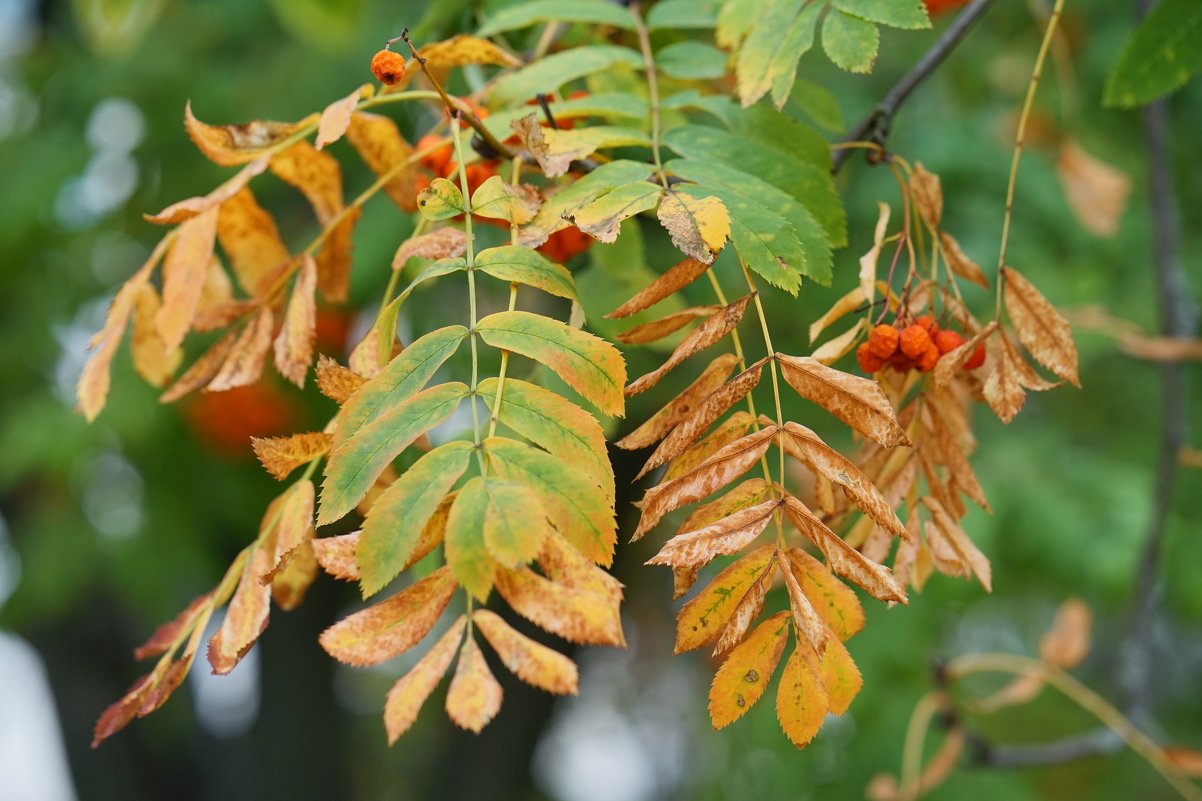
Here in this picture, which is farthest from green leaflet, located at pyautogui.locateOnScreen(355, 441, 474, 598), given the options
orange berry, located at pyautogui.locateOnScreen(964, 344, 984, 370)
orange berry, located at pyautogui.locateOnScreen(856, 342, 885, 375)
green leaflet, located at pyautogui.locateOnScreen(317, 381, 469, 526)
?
orange berry, located at pyautogui.locateOnScreen(964, 344, 984, 370)

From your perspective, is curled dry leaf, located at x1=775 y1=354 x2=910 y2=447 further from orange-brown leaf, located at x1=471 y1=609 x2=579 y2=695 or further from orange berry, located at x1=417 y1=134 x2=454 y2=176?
orange berry, located at x1=417 y1=134 x2=454 y2=176

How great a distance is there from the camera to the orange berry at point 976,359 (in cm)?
105

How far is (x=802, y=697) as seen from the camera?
805 mm

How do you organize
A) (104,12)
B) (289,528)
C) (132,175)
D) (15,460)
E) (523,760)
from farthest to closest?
(523,760) → (132,175) → (15,460) → (104,12) → (289,528)

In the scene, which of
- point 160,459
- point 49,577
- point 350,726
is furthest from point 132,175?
point 350,726

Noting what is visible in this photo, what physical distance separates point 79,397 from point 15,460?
2385mm

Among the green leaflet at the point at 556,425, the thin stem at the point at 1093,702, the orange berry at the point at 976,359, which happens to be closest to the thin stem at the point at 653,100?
the green leaflet at the point at 556,425

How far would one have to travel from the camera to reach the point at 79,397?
1.18 m

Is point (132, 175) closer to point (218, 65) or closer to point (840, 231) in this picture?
point (218, 65)

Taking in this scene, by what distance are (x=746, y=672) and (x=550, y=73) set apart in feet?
2.41

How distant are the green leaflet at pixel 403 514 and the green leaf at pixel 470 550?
1.6 inches

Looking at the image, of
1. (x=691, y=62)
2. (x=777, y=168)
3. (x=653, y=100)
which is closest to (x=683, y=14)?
(x=691, y=62)

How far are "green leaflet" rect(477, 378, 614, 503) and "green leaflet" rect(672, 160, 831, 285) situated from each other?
10.5 inches

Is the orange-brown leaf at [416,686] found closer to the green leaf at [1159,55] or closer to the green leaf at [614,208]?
the green leaf at [614,208]
